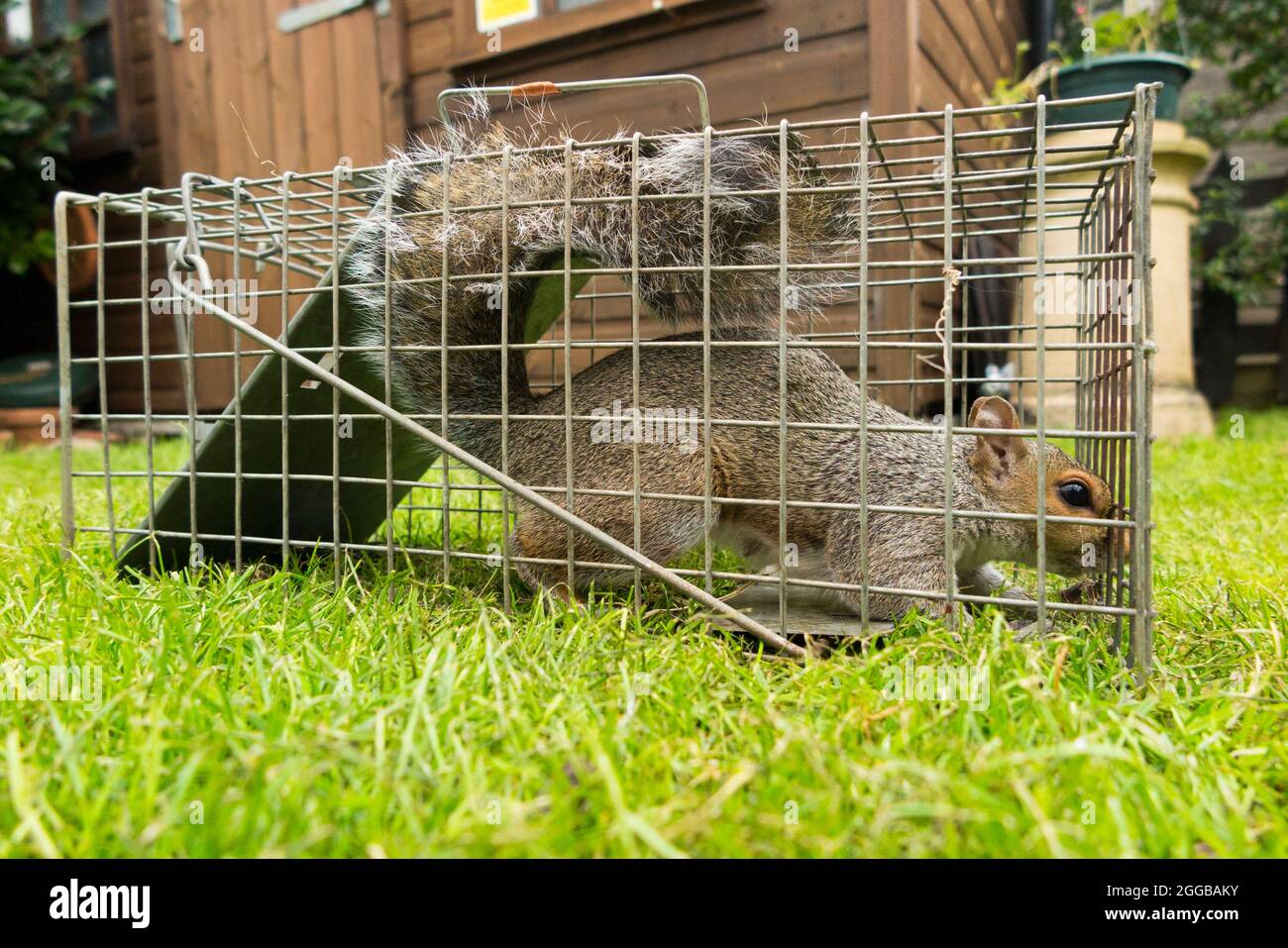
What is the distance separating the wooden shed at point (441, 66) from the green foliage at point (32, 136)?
27 cm

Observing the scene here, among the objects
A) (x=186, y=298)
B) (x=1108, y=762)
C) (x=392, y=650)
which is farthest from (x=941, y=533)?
(x=186, y=298)

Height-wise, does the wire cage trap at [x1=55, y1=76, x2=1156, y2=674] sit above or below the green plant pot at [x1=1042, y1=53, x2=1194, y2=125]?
below

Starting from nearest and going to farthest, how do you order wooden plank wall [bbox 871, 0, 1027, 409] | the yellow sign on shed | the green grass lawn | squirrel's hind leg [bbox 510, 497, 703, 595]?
the green grass lawn
squirrel's hind leg [bbox 510, 497, 703, 595]
wooden plank wall [bbox 871, 0, 1027, 409]
the yellow sign on shed

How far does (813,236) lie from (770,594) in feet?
3.01

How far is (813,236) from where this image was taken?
189 centimetres

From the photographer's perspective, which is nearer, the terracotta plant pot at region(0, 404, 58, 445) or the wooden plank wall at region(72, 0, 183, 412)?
the terracotta plant pot at region(0, 404, 58, 445)

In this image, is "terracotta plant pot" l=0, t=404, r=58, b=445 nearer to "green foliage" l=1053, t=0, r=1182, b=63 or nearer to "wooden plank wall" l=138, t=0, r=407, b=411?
"wooden plank wall" l=138, t=0, r=407, b=411

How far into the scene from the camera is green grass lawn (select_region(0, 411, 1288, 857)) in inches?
38.0

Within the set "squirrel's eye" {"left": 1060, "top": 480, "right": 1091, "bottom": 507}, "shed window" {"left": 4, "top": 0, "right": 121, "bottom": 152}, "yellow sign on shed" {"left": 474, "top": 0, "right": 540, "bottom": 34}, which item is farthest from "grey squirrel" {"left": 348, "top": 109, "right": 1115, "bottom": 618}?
"shed window" {"left": 4, "top": 0, "right": 121, "bottom": 152}

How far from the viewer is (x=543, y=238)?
183cm

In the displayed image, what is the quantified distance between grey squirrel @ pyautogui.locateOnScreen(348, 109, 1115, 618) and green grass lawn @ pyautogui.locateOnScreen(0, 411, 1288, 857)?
278 mm

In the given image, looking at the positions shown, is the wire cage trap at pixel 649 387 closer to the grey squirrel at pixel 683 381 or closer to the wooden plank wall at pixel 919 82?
the grey squirrel at pixel 683 381

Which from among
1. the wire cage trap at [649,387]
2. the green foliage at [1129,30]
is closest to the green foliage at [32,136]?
the wire cage trap at [649,387]
